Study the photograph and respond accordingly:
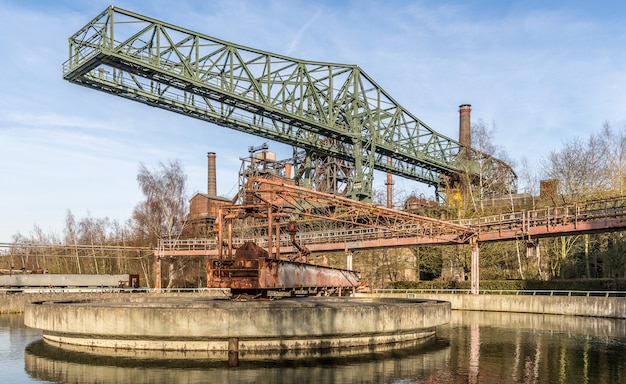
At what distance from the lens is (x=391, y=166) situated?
74750mm

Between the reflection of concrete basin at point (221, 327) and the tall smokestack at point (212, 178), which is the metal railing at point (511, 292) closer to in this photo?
the reflection of concrete basin at point (221, 327)

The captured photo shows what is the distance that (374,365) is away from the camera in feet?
49.9

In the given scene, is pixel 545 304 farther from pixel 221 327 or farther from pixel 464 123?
pixel 464 123

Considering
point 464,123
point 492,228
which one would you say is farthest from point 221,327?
point 464,123

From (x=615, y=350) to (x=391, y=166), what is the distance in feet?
188

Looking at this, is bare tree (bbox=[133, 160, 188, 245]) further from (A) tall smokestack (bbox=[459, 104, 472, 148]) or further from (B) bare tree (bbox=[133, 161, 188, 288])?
(A) tall smokestack (bbox=[459, 104, 472, 148])

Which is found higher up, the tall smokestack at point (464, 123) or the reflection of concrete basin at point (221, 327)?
the tall smokestack at point (464, 123)

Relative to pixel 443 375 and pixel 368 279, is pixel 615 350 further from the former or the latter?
pixel 368 279

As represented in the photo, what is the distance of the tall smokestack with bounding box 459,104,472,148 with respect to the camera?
250ft

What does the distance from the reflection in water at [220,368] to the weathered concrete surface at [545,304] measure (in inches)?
758

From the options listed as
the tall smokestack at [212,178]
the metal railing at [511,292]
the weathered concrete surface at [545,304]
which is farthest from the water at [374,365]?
the tall smokestack at [212,178]

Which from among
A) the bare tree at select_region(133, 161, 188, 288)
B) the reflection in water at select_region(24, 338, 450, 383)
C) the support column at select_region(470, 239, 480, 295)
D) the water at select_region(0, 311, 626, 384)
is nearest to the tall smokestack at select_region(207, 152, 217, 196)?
the bare tree at select_region(133, 161, 188, 288)

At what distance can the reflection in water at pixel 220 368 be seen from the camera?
13281 millimetres

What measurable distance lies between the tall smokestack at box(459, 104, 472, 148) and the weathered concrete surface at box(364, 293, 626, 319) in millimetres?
41083
